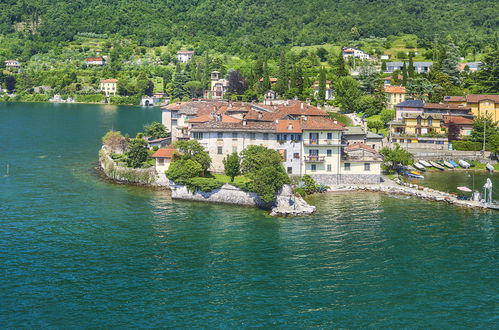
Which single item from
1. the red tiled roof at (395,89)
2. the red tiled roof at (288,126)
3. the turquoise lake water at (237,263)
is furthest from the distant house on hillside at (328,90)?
the turquoise lake water at (237,263)

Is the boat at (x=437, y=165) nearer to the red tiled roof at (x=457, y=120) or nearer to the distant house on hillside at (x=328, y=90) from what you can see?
the red tiled roof at (x=457, y=120)

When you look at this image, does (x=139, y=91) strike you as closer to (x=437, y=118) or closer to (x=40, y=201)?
(x=437, y=118)

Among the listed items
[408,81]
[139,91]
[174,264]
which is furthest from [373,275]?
[139,91]

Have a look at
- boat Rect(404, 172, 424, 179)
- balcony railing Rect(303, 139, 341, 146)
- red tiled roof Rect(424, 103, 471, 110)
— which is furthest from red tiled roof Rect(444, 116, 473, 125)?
balcony railing Rect(303, 139, 341, 146)

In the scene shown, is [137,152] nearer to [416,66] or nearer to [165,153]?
[165,153]

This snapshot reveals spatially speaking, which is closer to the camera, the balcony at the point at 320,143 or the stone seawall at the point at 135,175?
the balcony at the point at 320,143

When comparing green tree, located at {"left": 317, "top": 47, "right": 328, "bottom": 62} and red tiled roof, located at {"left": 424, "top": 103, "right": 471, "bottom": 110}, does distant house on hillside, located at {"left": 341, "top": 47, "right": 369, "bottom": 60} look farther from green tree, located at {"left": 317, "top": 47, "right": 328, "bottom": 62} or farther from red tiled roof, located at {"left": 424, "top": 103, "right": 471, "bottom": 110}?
red tiled roof, located at {"left": 424, "top": 103, "right": 471, "bottom": 110}
